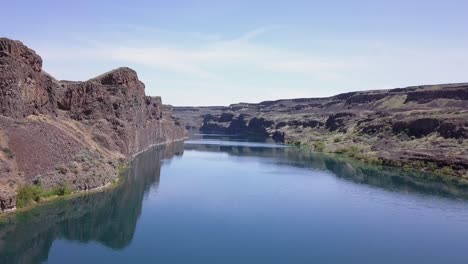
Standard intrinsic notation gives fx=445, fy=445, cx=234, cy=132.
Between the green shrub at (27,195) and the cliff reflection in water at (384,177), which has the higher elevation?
the green shrub at (27,195)

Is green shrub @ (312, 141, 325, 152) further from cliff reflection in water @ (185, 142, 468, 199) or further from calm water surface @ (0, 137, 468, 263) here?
calm water surface @ (0, 137, 468, 263)

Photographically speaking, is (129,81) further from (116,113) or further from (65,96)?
(65,96)

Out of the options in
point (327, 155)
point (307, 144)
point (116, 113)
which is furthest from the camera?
point (307, 144)

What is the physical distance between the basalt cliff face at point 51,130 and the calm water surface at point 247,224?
3707mm

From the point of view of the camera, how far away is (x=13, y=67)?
176 ft

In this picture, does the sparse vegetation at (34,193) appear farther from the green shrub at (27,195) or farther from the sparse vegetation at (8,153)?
the sparse vegetation at (8,153)

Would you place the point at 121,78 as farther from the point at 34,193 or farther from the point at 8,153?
the point at 34,193

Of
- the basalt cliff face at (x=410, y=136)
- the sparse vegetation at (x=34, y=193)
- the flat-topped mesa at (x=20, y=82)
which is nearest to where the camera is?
the sparse vegetation at (x=34, y=193)

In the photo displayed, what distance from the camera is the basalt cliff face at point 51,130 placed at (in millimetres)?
47188

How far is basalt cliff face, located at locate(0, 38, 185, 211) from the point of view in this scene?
47188 millimetres

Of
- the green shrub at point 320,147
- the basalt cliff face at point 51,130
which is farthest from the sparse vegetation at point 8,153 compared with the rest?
the green shrub at point 320,147

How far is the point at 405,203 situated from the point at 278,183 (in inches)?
795

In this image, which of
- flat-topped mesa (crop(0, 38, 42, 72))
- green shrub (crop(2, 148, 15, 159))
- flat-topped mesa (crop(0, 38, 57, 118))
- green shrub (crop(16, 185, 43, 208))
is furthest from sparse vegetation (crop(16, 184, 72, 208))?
flat-topped mesa (crop(0, 38, 42, 72))

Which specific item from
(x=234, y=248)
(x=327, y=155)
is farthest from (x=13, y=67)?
(x=327, y=155)
